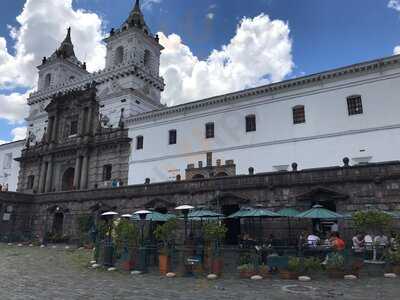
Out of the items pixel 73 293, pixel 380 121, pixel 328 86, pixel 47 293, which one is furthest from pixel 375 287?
pixel 328 86

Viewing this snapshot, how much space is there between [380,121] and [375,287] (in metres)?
17.1

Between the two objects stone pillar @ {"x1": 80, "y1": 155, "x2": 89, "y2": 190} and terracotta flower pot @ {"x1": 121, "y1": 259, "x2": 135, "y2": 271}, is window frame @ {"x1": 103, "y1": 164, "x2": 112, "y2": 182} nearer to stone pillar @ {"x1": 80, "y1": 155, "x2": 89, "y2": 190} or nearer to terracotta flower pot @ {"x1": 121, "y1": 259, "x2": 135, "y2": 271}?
stone pillar @ {"x1": 80, "y1": 155, "x2": 89, "y2": 190}

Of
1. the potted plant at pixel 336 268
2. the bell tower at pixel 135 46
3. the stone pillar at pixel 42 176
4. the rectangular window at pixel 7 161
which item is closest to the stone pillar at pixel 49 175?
the stone pillar at pixel 42 176

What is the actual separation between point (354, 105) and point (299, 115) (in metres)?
4.09

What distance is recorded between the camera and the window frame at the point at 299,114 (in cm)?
2820

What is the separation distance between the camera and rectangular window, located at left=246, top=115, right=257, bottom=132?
99.2ft

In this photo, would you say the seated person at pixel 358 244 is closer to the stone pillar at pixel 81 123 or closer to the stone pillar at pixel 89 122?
the stone pillar at pixel 89 122

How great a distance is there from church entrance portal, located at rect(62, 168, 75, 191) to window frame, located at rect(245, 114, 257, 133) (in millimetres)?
22746

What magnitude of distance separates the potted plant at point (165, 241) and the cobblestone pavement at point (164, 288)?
0.90 m

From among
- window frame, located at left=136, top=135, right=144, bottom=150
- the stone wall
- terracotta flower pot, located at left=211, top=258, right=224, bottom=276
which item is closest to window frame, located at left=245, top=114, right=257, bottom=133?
the stone wall

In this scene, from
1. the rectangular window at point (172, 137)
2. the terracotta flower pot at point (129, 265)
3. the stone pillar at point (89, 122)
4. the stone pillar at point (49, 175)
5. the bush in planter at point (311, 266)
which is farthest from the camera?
the stone pillar at point (49, 175)

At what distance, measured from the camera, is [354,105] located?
26.5 meters

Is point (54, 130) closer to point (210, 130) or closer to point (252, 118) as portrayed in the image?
point (210, 130)

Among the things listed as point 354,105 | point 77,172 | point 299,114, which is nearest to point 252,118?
point 299,114
